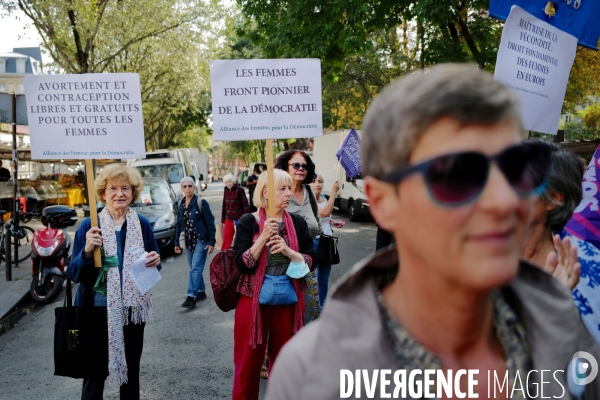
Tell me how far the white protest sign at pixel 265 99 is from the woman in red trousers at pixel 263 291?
0.60 m

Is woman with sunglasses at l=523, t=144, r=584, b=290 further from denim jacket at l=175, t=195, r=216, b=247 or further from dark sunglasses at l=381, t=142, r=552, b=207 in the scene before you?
denim jacket at l=175, t=195, r=216, b=247

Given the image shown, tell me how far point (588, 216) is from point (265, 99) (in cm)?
257

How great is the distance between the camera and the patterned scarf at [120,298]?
3.87 metres

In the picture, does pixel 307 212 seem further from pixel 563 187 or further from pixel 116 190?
pixel 563 187

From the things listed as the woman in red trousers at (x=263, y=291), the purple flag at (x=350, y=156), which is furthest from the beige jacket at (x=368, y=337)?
the purple flag at (x=350, y=156)

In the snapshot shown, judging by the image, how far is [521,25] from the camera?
3789mm

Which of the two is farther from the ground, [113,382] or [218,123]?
[218,123]

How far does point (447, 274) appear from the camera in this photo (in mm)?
1035

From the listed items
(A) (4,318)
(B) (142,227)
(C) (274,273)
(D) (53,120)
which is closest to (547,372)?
(C) (274,273)

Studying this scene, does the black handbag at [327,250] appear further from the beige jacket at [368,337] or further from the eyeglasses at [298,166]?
the beige jacket at [368,337]

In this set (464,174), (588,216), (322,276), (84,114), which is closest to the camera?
(464,174)

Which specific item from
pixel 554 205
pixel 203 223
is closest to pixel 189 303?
pixel 203 223

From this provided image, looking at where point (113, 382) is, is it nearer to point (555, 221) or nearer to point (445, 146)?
point (555, 221)

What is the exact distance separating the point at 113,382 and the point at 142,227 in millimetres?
1085
